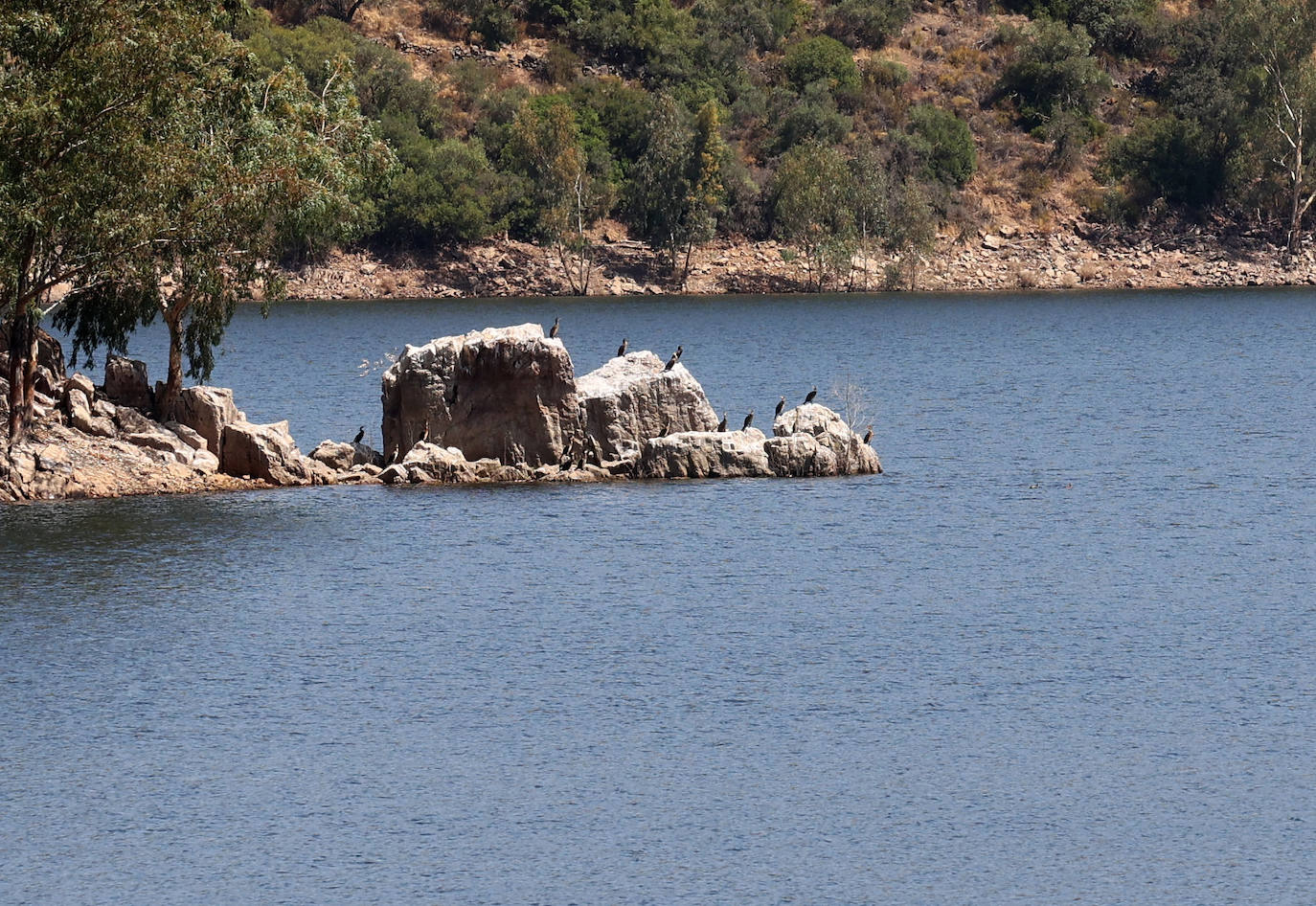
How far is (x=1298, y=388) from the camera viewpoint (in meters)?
74.0

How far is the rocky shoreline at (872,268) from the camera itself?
5231 inches

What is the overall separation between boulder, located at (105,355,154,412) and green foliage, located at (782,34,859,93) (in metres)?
106

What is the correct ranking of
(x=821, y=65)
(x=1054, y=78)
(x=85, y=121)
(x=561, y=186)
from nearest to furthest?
(x=85, y=121)
(x=561, y=186)
(x=1054, y=78)
(x=821, y=65)

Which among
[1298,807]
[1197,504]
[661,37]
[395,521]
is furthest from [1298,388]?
[661,37]

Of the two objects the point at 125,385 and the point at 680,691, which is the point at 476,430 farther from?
the point at 680,691

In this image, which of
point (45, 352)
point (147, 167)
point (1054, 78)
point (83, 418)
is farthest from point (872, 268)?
point (147, 167)

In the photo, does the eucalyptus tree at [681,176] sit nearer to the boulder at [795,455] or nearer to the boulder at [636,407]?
the boulder at [636,407]

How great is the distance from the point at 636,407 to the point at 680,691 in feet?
65.2

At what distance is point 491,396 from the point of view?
152ft

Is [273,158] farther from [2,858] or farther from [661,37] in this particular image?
[661,37]

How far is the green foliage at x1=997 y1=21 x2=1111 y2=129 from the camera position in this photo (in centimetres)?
14525

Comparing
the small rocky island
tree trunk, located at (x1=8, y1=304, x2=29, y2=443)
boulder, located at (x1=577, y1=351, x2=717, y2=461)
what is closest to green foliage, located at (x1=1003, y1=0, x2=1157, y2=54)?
the small rocky island

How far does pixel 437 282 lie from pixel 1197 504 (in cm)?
9229

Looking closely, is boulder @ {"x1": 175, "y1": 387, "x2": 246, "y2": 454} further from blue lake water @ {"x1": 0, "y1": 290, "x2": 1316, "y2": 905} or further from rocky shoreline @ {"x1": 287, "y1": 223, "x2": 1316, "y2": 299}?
rocky shoreline @ {"x1": 287, "y1": 223, "x2": 1316, "y2": 299}
